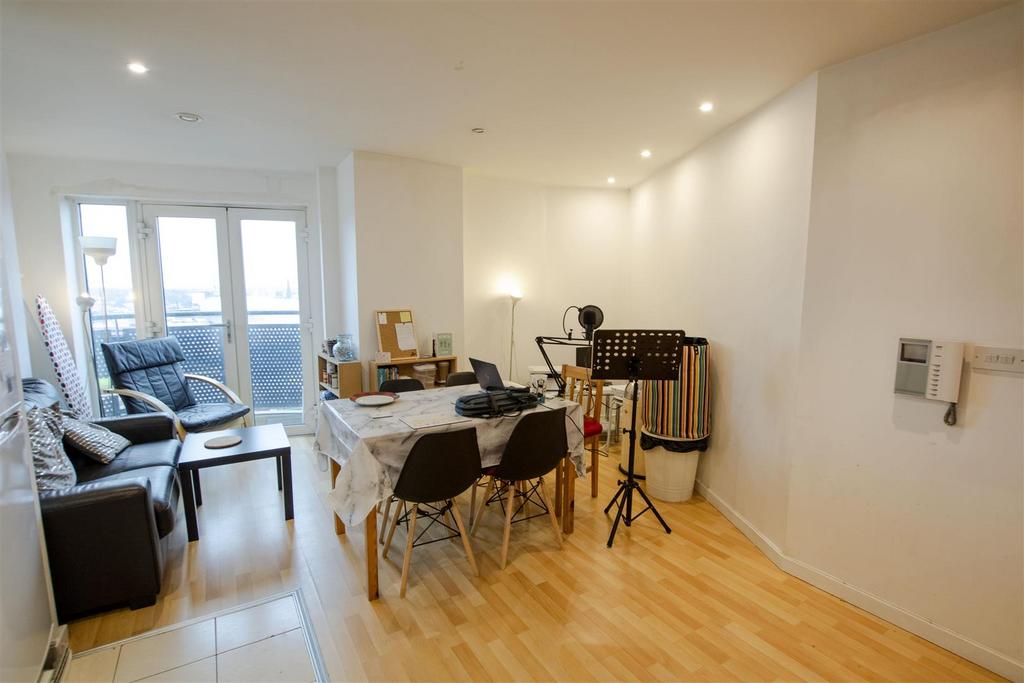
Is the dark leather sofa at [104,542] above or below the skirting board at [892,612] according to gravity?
above

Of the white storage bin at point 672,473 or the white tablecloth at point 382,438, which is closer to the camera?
the white tablecloth at point 382,438

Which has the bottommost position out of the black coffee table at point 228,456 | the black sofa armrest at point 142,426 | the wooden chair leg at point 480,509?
the wooden chair leg at point 480,509

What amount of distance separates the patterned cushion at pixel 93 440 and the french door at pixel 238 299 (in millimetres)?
1773

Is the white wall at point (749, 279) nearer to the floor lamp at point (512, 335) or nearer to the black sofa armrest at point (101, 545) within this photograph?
the floor lamp at point (512, 335)

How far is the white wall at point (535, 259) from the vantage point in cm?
491

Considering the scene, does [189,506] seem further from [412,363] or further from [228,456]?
[412,363]

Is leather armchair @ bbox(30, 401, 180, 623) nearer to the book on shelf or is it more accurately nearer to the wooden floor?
the wooden floor

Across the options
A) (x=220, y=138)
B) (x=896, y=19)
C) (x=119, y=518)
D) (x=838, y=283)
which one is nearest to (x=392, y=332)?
(x=220, y=138)

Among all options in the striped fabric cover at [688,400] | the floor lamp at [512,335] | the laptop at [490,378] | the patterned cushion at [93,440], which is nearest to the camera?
the patterned cushion at [93,440]

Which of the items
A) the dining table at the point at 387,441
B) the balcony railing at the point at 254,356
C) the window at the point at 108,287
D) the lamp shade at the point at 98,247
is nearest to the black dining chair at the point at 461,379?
the dining table at the point at 387,441

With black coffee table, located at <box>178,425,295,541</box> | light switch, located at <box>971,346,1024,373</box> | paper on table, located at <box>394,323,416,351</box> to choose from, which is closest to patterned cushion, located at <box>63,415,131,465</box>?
→ black coffee table, located at <box>178,425,295,541</box>

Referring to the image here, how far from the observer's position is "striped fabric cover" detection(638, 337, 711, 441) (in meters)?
3.35

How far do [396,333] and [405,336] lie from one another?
0.09 m

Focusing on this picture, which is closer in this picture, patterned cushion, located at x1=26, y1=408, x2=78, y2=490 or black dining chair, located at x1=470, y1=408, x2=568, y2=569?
patterned cushion, located at x1=26, y1=408, x2=78, y2=490
